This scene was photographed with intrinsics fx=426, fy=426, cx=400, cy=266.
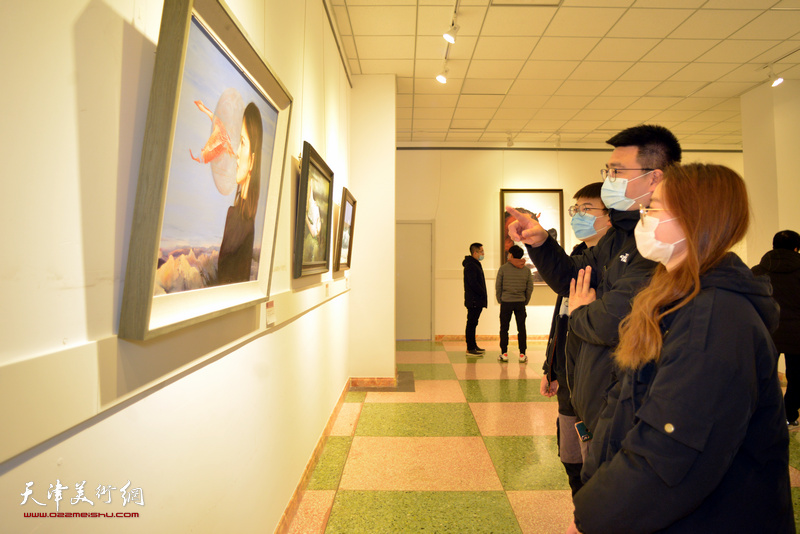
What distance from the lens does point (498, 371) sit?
617cm

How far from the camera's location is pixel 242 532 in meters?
1.77

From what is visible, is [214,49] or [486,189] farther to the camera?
[486,189]

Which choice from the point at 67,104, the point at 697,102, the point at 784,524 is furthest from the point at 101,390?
the point at 697,102

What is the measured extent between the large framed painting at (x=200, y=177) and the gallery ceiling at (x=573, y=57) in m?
3.10

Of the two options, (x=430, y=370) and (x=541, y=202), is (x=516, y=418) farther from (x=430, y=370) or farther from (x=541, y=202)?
(x=541, y=202)

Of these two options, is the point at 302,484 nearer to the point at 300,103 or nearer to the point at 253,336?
the point at 253,336

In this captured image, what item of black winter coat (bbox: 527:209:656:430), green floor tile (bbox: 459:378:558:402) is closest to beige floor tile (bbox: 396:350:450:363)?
green floor tile (bbox: 459:378:558:402)

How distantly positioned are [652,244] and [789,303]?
370cm

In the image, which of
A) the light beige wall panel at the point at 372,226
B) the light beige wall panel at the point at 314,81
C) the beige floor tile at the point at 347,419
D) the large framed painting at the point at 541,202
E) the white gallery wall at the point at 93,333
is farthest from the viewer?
the large framed painting at the point at 541,202

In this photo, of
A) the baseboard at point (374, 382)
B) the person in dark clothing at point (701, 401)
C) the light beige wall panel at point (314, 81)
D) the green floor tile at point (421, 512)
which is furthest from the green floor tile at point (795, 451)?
the light beige wall panel at point (314, 81)

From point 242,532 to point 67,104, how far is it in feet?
5.59

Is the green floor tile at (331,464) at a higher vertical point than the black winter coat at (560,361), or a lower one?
lower

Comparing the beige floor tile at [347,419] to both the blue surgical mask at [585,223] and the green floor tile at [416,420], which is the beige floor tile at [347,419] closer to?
the green floor tile at [416,420]

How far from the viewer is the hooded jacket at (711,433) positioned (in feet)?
2.94
